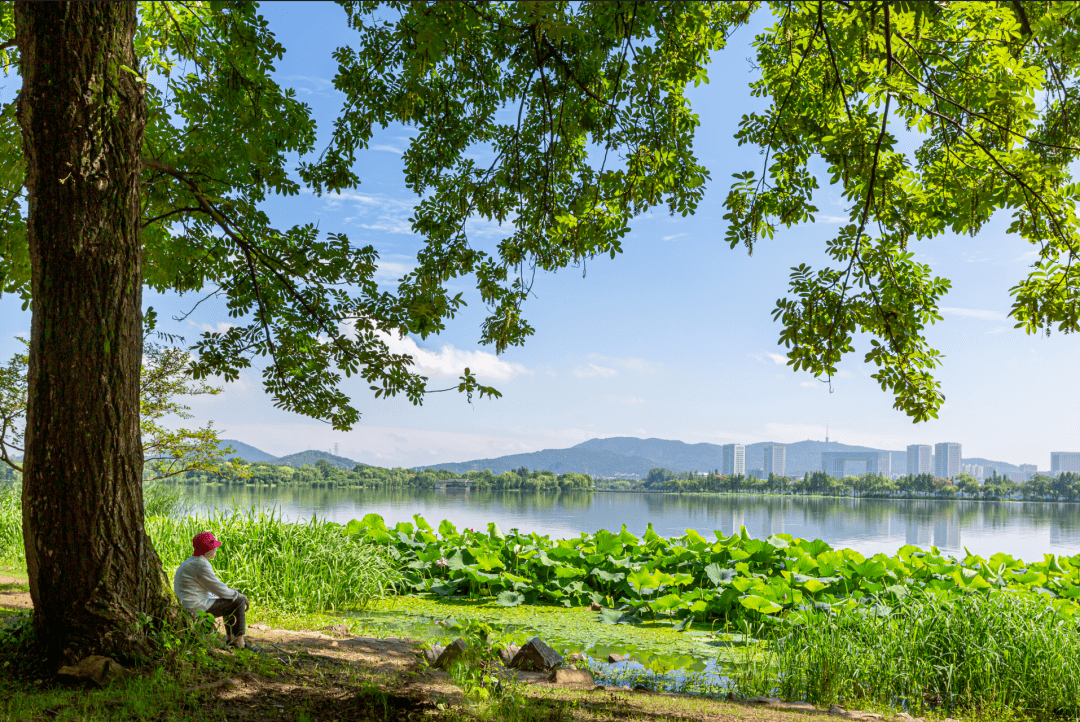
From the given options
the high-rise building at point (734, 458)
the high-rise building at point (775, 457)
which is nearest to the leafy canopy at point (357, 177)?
the high-rise building at point (734, 458)

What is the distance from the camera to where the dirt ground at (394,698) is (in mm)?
3525

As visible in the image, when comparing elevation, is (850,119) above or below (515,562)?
above

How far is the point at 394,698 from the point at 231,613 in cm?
166

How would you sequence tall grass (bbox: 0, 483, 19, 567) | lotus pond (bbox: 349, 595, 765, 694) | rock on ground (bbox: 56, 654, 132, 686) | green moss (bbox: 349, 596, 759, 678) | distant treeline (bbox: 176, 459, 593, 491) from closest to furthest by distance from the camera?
1. rock on ground (bbox: 56, 654, 132, 686)
2. lotus pond (bbox: 349, 595, 765, 694)
3. green moss (bbox: 349, 596, 759, 678)
4. tall grass (bbox: 0, 483, 19, 567)
5. distant treeline (bbox: 176, 459, 593, 491)

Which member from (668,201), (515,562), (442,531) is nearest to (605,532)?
(515,562)

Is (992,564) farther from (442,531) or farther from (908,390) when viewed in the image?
(442,531)

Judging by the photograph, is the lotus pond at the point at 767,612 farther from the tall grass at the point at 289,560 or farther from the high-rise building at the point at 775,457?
the high-rise building at the point at 775,457

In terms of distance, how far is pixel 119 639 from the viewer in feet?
12.8

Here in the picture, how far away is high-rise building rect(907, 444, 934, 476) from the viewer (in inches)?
4067

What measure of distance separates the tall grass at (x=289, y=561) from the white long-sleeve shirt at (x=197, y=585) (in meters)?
2.34

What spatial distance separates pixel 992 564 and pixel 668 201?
5.44m

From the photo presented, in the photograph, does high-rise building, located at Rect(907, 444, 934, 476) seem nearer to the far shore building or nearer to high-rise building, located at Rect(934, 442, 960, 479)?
high-rise building, located at Rect(934, 442, 960, 479)

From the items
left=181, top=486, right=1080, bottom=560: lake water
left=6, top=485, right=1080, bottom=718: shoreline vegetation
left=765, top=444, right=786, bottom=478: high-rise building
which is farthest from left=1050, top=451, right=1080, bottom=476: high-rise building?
left=6, top=485, right=1080, bottom=718: shoreline vegetation

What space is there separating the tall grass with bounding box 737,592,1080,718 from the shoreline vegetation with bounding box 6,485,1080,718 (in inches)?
0.4
